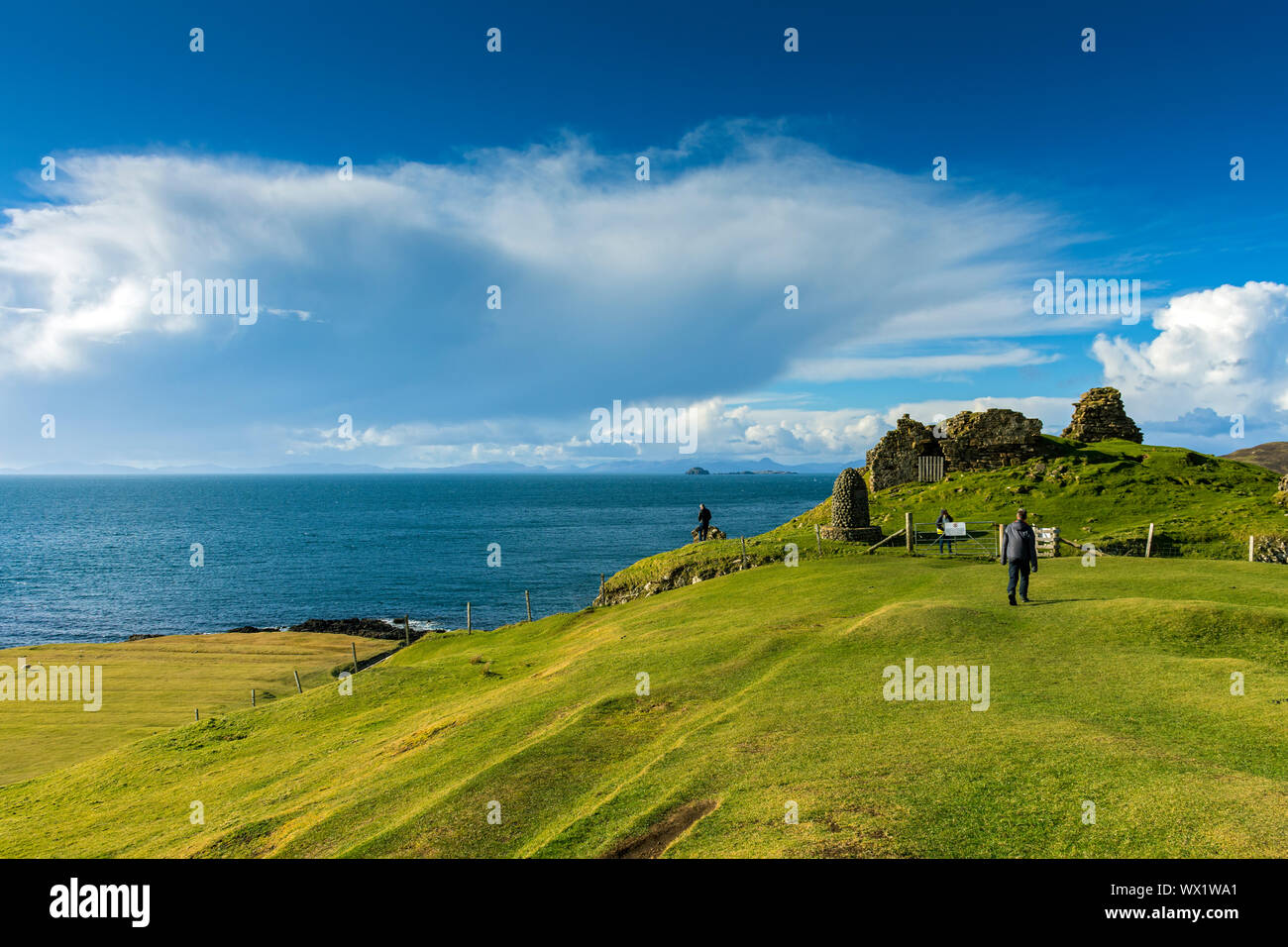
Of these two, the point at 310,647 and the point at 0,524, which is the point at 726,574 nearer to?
the point at 310,647

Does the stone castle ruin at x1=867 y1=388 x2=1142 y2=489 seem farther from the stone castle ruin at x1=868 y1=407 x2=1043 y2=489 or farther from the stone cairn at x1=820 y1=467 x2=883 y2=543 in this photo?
the stone cairn at x1=820 y1=467 x2=883 y2=543

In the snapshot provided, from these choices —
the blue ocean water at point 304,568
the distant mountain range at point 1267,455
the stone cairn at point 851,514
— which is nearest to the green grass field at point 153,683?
the blue ocean water at point 304,568

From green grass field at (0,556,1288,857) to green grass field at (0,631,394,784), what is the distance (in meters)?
7.29

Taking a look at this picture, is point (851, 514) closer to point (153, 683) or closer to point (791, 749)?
point (791, 749)

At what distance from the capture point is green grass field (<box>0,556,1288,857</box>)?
10070mm

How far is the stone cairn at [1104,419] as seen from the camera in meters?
55.3

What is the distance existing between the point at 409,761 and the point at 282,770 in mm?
5414

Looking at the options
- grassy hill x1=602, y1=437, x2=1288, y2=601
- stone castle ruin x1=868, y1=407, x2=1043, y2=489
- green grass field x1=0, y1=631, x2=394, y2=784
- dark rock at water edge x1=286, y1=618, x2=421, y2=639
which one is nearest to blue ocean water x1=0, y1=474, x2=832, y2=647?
dark rock at water edge x1=286, y1=618, x2=421, y2=639

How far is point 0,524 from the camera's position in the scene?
554ft

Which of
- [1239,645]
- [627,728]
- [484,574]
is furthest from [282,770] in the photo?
[484,574]

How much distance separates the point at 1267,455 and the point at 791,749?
654 ft

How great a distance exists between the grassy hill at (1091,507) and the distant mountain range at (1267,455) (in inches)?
4873

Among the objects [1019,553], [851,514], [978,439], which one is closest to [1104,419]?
[978,439]
